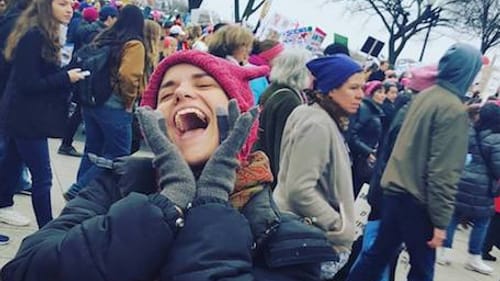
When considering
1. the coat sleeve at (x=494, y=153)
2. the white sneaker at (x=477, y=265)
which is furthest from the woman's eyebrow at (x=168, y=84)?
the white sneaker at (x=477, y=265)

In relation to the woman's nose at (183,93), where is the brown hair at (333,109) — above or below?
below

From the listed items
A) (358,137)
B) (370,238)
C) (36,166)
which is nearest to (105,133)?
(36,166)

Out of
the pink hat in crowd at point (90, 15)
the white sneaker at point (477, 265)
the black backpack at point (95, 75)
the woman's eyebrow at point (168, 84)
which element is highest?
the woman's eyebrow at point (168, 84)

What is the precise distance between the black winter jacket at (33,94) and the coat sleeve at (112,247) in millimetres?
2908

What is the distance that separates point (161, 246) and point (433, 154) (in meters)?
2.67

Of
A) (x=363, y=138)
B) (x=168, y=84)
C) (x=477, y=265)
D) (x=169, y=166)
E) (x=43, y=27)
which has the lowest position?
(x=477, y=265)

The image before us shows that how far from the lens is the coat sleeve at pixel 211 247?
146cm

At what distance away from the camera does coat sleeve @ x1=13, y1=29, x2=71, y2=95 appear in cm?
423

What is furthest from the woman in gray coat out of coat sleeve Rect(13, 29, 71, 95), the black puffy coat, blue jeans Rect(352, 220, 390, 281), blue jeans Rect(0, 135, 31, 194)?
coat sleeve Rect(13, 29, 71, 95)

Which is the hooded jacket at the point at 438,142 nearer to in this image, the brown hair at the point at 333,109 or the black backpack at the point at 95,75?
the brown hair at the point at 333,109

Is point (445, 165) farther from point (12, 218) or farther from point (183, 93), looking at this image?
point (12, 218)

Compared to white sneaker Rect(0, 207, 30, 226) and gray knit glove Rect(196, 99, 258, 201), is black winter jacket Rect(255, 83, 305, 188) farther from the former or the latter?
gray knit glove Rect(196, 99, 258, 201)

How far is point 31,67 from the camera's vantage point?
426cm

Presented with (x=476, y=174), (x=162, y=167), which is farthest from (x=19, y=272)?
(x=476, y=174)
